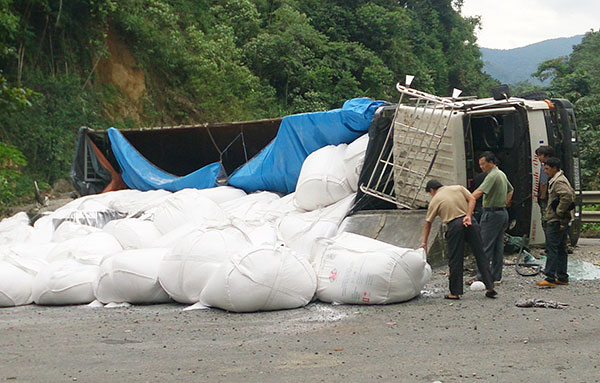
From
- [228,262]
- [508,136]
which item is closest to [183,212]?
[228,262]

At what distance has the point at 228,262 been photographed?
632 cm

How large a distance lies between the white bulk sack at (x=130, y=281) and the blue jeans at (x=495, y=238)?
3.21m

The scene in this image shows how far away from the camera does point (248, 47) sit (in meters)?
25.5

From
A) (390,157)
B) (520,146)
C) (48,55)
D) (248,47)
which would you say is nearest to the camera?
(520,146)

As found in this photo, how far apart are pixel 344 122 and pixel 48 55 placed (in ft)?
39.4

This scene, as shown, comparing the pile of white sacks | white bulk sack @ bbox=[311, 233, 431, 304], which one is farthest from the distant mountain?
white bulk sack @ bbox=[311, 233, 431, 304]

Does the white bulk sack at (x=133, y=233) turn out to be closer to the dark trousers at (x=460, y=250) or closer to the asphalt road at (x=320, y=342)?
the asphalt road at (x=320, y=342)

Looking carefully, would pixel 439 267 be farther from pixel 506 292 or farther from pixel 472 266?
pixel 506 292

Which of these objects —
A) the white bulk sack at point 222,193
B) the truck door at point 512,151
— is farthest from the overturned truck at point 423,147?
the white bulk sack at point 222,193

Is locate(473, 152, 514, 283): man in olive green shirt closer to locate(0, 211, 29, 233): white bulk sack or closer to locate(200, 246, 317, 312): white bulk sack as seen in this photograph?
locate(200, 246, 317, 312): white bulk sack

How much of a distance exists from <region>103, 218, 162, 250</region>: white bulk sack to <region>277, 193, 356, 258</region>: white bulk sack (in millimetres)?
1606

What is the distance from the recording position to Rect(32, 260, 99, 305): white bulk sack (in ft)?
22.9

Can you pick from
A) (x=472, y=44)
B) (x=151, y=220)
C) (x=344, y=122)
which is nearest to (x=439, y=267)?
(x=344, y=122)

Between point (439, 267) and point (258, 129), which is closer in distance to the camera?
point (439, 267)
